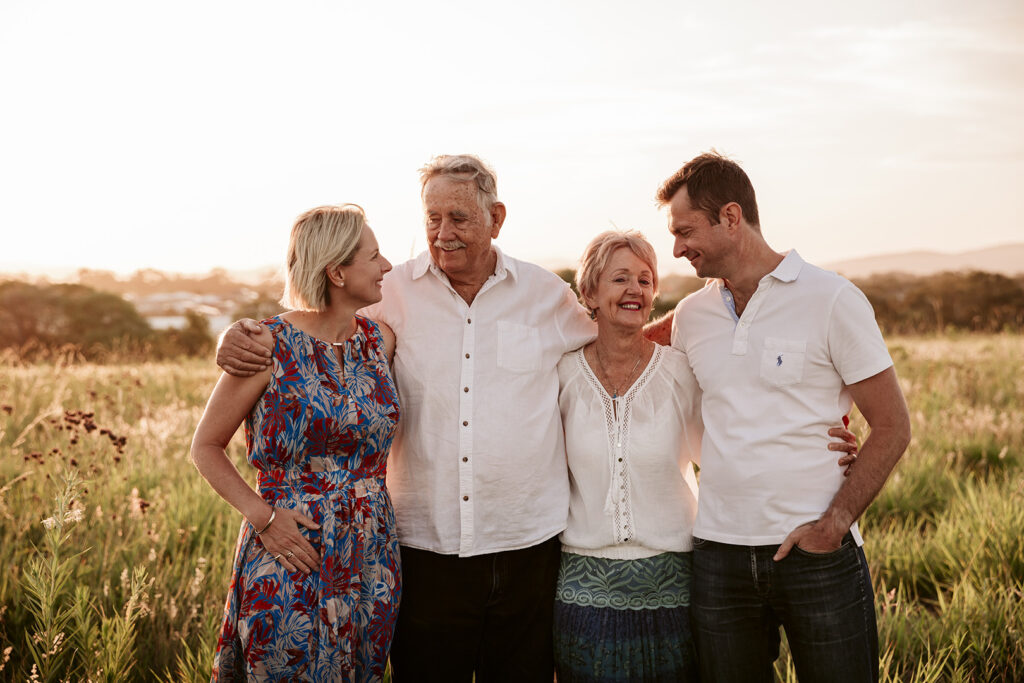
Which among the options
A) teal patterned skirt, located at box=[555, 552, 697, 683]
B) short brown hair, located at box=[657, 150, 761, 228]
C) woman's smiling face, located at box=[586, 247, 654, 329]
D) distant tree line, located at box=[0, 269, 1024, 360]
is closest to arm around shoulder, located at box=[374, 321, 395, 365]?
woman's smiling face, located at box=[586, 247, 654, 329]

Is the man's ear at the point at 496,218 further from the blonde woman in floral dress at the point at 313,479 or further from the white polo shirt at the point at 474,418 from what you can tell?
the blonde woman in floral dress at the point at 313,479

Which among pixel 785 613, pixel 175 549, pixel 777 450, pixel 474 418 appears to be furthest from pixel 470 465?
pixel 175 549

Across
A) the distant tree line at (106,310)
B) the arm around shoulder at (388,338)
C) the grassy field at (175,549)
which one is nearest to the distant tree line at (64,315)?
the distant tree line at (106,310)

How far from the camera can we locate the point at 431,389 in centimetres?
336

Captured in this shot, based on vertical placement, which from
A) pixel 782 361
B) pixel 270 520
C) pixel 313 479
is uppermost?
pixel 782 361

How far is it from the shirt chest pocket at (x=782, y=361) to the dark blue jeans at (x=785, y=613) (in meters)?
0.63

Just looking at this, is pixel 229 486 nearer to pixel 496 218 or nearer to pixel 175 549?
pixel 496 218

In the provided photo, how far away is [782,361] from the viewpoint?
119 inches

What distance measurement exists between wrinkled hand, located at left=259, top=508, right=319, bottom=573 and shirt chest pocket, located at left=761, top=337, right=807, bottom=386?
1815mm

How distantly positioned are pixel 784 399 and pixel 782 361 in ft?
0.49

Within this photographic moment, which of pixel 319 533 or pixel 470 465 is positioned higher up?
pixel 470 465

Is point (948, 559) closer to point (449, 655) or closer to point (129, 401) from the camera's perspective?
point (449, 655)

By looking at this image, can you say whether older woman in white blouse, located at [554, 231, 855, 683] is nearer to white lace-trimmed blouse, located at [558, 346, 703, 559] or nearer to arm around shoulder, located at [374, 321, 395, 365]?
white lace-trimmed blouse, located at [558, 346, 703, 559]

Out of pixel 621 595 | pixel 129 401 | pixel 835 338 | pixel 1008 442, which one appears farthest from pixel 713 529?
pixel 129 401
